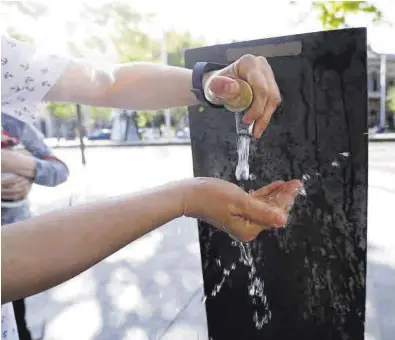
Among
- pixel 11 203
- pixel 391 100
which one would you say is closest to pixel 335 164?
pixel 11 203

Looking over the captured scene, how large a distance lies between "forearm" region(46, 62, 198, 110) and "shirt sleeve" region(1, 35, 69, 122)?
72 millimetres

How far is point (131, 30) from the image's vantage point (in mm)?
3086

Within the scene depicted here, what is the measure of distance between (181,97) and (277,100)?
324 mm

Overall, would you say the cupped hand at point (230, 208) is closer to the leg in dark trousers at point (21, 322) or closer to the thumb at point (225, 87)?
the thumb at point (225, 87)

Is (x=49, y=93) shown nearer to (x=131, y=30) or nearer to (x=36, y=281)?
(x=36, y=281)

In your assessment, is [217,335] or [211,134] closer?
[211,134]

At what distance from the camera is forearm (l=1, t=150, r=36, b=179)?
114 cm

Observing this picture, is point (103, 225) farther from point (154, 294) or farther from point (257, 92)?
point (154, 294)

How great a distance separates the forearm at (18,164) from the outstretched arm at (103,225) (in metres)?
0.52

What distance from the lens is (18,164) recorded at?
120 cm

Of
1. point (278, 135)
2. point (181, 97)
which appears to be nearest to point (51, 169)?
point (181, 97)

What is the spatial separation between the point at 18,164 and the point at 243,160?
623 mm

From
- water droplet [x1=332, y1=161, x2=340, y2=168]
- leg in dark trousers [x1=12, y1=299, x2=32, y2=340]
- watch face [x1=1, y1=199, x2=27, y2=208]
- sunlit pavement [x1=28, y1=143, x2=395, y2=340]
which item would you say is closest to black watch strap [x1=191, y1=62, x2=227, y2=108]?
water droplet [x1=332, y1=161, x2=340, y2=168]

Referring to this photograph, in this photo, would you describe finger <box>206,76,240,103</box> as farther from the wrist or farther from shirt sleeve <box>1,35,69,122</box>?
shirt sleeve <box>1,35,69,122</box>
